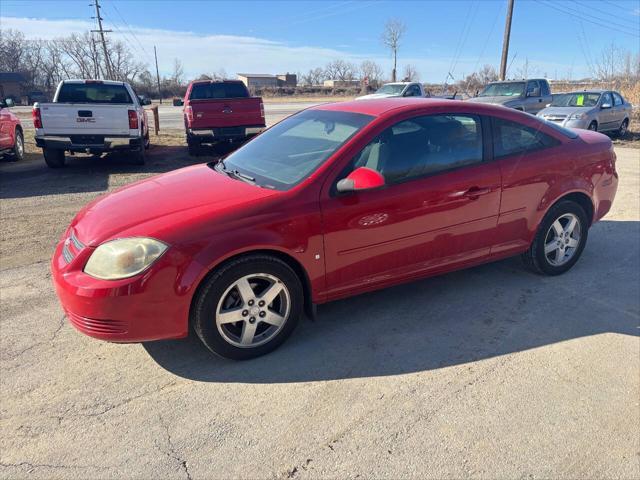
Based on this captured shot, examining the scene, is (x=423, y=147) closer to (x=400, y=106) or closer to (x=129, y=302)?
(x=400, y=106)

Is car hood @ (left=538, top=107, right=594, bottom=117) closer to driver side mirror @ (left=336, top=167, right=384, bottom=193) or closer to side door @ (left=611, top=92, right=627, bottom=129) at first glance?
side door @ (left=611, top=92, right=627, bottom=129)

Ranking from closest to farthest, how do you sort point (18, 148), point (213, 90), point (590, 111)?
point (18, 148) → point (213, 90) → point (590, 111)

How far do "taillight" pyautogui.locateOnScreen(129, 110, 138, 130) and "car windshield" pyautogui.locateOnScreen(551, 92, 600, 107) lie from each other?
13.1m

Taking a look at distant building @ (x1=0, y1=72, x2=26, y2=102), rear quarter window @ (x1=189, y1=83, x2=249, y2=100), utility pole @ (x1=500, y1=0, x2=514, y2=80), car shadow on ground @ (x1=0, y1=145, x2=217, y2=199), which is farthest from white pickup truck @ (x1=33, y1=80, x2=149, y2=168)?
distant building @ (x1=0, y1=72, x2=26, y2=102)

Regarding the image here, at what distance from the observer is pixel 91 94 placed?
1091 cm

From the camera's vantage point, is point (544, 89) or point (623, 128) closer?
point (623, 128)

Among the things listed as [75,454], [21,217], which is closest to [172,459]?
[75,454]

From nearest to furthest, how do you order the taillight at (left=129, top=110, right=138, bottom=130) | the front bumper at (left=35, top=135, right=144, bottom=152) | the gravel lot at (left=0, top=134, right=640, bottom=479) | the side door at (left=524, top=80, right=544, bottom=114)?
the gravel lot at (left=0, top=134, right=640, bottom=479), the front bumper at (left=35, top=135, right=144, bottom=152), the taillight at (left=129, top=110, right=138, bottom=130), the side door at (left=524, top=80, right=544, bottom=114)

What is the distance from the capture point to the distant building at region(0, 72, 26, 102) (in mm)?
68812

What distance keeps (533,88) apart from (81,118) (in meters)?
A: 15.2

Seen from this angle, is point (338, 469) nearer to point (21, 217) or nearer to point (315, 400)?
point (315, 400)

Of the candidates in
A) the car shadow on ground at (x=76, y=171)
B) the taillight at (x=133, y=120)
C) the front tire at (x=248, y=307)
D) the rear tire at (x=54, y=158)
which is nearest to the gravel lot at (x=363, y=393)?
the front tire at (x=248, y=307)

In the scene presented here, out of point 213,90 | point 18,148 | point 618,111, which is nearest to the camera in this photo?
point 18,148

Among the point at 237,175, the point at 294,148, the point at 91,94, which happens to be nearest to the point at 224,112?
the point at 91,94
